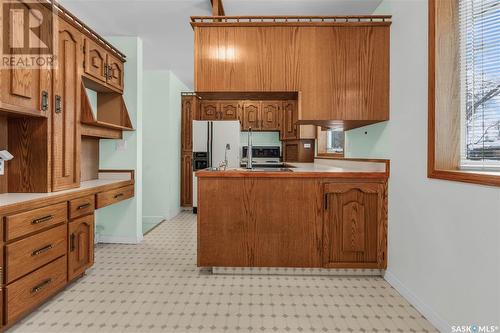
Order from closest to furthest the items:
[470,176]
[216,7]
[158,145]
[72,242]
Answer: [470,176], [72,242], [216,7], [158,145]

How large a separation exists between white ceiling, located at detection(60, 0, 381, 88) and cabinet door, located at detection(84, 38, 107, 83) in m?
0.39

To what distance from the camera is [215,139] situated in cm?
509

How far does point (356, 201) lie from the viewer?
244 centimetres

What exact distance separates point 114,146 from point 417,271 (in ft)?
11.1

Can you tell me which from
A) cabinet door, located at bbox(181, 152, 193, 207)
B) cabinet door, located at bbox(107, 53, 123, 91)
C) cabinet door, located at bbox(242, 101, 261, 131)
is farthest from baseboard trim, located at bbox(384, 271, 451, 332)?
cabinet door, located at bbox(181, 152, 193, 207)

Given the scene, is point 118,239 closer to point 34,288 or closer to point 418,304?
point 34,288

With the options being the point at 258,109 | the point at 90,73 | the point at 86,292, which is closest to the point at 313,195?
the point at 86,292

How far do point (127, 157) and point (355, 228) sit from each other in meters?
2.72

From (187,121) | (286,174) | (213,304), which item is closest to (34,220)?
(213,304)

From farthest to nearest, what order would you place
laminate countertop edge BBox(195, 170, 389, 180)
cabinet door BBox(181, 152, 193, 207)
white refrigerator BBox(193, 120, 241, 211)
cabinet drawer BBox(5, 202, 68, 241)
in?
cabinet door BBox(181, 152, 193, 207)
white refrigerator BBox(193, 120, 241, 211)
laminate countertop edge BBox(195, 170, 389, 180)
cabinet drawer BBox(5, 202, 68, 241)

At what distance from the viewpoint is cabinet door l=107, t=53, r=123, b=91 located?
3.05 metres

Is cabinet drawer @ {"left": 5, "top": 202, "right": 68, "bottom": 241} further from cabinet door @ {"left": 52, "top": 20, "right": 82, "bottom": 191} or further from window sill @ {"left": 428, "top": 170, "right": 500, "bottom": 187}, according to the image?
window sill @ {"left": 428, "top": 170, "right": 500, "bottom": 187}

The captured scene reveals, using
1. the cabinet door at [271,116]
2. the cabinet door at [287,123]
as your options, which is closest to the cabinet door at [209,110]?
the cabinet door at [271,116]

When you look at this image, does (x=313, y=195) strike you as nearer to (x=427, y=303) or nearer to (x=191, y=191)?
(x=427, y=303)
